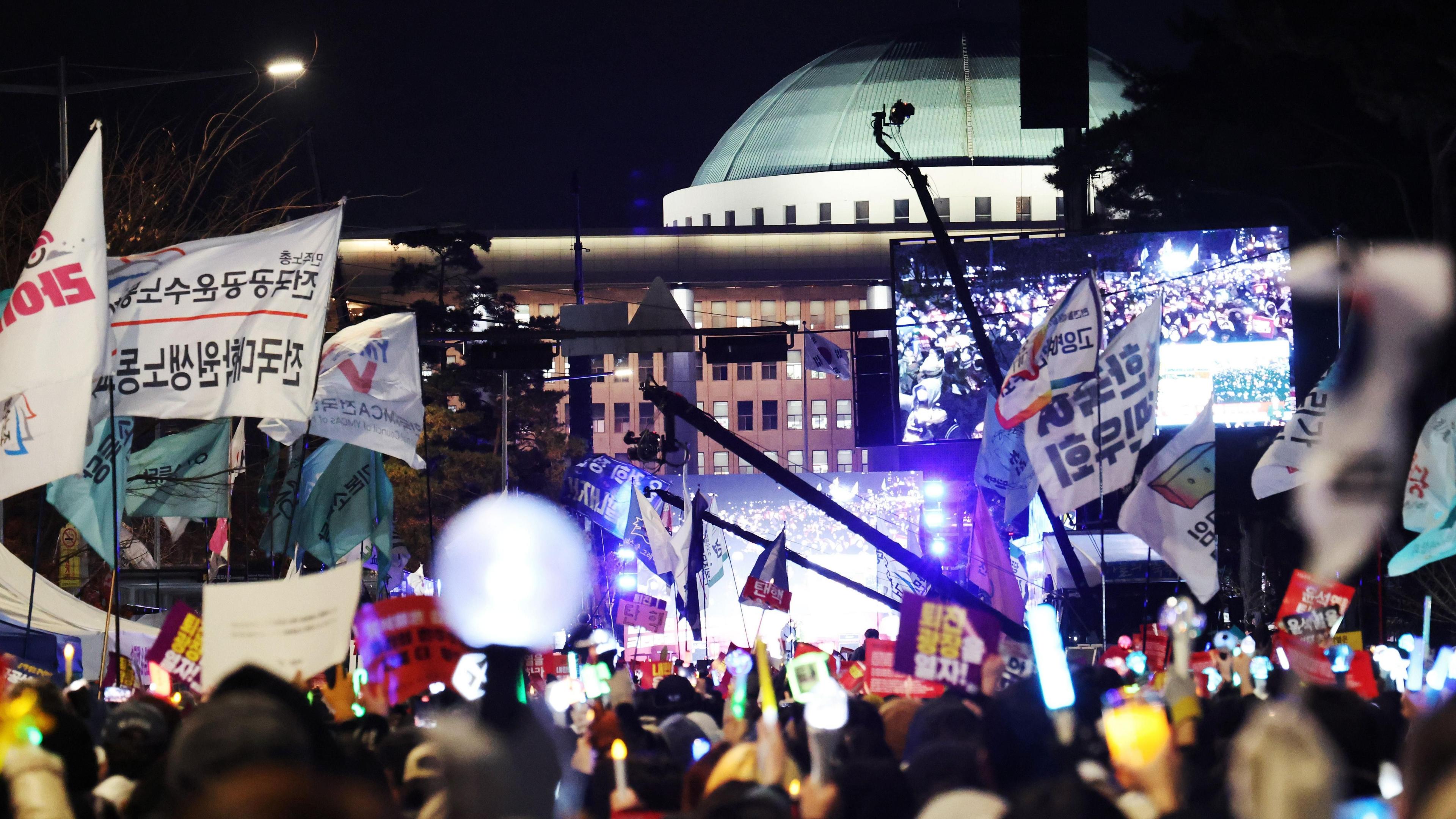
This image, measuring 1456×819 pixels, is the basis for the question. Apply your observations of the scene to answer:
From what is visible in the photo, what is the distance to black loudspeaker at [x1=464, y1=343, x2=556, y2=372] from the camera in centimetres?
2562

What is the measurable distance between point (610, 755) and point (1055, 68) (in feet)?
98.9

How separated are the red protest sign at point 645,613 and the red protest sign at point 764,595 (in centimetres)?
286

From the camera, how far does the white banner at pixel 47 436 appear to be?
33.4 ft

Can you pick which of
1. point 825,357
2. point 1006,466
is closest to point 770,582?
point 1006,466

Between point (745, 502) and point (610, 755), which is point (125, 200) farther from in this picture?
point (745, 502)

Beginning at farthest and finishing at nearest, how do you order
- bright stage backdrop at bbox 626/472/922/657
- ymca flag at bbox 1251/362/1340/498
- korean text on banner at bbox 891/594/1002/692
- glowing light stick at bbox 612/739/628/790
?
1. bright stage backdrop at bbox 626/472/922/657
2. ymca flag at bbox 1251/362/1340/498
3. korean text on banner at bbox 891/594/1002/692
4. glowing light stick at bbox 612/739/628/790

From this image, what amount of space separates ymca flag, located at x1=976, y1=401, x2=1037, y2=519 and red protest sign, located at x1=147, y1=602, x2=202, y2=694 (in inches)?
568

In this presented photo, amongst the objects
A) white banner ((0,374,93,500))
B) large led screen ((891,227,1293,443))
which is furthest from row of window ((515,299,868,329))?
white banner ((0,374,93,500))

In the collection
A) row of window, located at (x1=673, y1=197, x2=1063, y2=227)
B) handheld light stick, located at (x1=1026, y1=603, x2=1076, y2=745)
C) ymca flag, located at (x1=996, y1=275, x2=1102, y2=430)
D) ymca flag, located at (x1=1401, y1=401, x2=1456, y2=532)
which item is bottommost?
handheld light stick, located at (x1=1026, y1=603, x2=1076, y2=745)

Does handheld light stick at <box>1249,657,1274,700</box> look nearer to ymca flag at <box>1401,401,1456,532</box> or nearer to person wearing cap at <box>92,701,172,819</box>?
ymca flag at <box>1401,401,1456,532</box>

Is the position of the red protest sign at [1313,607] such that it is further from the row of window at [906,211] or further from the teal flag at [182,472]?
the row of window at [906,211]

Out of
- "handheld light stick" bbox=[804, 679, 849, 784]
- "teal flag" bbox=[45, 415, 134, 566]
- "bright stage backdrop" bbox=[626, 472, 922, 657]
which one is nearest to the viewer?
"handheld light stick" bbox=[804, 679, 849, 784]

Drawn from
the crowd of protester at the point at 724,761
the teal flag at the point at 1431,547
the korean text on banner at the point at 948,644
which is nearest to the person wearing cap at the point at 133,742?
the crowd of protester at the point at 724,761

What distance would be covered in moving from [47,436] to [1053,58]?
28.3 meters
